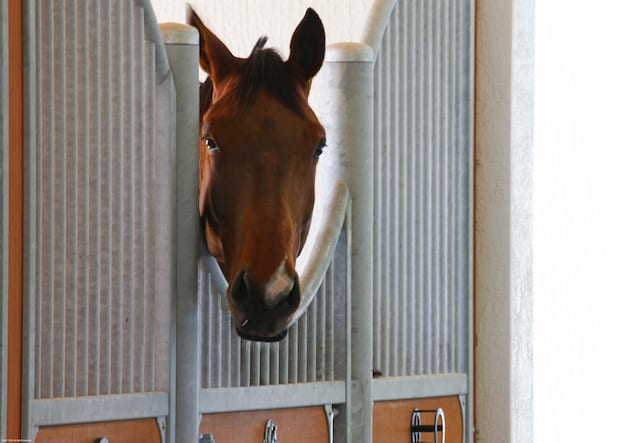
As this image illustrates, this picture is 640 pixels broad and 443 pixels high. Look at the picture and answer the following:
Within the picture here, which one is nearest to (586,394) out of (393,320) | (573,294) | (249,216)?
(573,294)

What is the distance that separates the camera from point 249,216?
5.88 ft

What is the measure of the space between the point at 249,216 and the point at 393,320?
1.59ft

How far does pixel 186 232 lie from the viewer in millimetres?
1841

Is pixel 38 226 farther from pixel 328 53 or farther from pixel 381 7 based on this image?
pixel 381 7

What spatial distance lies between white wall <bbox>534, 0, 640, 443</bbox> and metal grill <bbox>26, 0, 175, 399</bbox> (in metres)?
1.24

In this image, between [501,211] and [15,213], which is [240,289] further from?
[501,211]

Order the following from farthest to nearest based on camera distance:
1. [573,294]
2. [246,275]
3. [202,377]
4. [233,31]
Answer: [573,294]
[233,31]
[202,377]
[246,275]

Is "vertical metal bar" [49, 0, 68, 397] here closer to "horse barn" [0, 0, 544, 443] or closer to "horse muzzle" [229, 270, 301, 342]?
"horse barn" [0, 0, 544, 443]

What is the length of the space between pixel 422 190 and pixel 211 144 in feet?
1.67

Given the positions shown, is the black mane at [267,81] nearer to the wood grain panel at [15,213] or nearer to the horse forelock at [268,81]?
the horse forelock at [268,81]

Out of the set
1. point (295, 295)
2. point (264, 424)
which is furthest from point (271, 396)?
point (295, 295)

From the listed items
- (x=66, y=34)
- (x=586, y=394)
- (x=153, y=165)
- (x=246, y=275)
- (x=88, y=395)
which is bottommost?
(x=586, y=394)

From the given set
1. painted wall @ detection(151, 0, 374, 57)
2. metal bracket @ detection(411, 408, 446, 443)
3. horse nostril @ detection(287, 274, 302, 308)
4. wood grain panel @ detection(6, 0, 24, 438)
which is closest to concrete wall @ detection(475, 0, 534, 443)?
metal bracket @ detection(411, 408, 446, 443)

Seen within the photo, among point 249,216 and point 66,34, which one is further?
point 249,216
